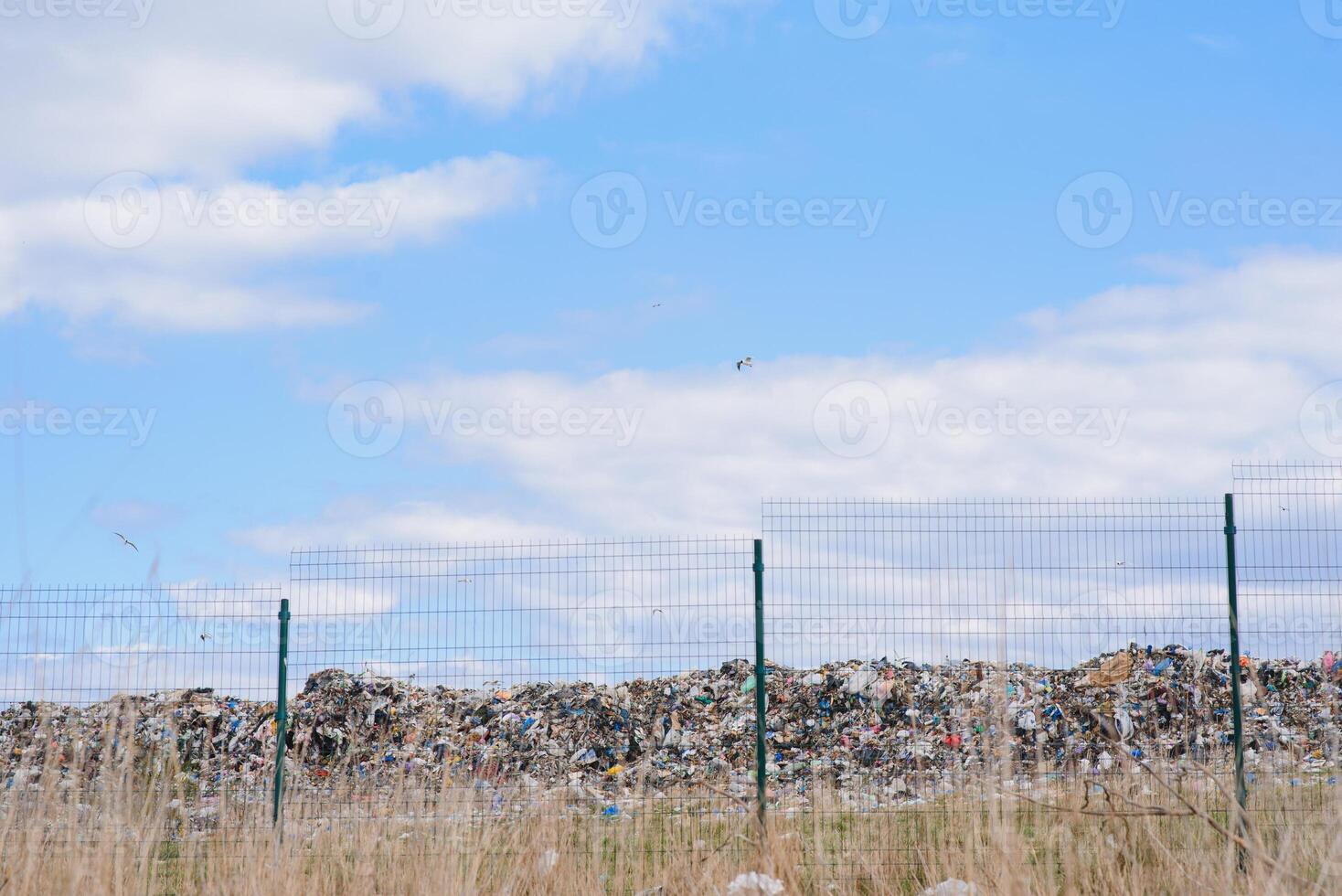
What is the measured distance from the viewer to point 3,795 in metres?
8.62

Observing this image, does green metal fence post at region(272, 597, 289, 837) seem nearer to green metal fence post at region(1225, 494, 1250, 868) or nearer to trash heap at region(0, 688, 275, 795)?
trash heap at region(0, 688, 275, 795)

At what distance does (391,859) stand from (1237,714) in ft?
19.5

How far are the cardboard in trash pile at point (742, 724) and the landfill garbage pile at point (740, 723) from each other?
0.02 m

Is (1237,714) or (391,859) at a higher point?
(1237,714)

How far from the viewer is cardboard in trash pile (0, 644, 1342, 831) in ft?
39.3

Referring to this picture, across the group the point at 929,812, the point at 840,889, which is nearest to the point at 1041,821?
the point at 929,812

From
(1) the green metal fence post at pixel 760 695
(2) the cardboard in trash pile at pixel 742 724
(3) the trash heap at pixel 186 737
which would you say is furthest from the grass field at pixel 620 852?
(3) the trash heap at pixel 186 737

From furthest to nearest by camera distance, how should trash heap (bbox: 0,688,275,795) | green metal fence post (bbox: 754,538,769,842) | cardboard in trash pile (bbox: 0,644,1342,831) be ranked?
1. trash heap (bbox: 0,688,275,795)
2. cardboard in trash pile (bbox: 0,644,1342,831)
3. green metal fence post (bbox: 754,538,769,842)

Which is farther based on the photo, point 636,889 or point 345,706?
point 345,706

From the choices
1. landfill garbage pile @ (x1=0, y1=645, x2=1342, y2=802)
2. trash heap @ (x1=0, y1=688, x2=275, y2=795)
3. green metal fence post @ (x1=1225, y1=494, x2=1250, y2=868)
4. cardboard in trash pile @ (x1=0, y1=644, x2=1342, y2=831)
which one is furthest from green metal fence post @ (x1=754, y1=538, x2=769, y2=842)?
trash heap @ (x1=0, y1=688, x2=275, y2=795)

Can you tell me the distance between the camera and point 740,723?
507 inches

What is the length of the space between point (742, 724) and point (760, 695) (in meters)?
5.19

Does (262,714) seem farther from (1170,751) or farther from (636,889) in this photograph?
(1170,751)

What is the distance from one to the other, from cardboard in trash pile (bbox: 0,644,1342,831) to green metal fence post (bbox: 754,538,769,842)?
3.53m
